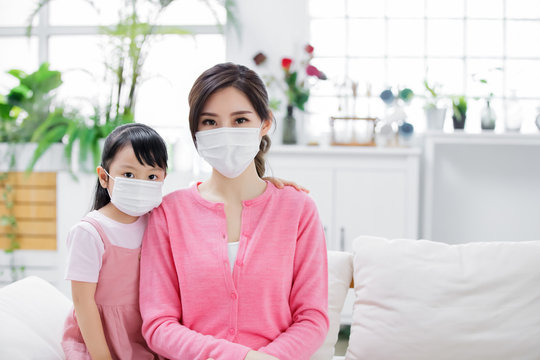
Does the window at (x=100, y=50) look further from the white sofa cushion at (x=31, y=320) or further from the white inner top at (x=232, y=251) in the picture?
the white inner top at (x=232, y=251)

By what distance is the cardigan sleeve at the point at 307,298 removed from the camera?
129 centimetres

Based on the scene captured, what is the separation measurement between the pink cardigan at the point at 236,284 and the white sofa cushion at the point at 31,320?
11.6 inches

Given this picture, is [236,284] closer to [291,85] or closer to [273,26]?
[291,85]

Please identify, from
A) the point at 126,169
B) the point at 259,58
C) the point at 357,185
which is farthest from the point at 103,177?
the point at 259,58

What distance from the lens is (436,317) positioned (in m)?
1.53

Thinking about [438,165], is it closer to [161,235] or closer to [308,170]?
[308,170]

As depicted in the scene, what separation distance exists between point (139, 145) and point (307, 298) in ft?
1.89

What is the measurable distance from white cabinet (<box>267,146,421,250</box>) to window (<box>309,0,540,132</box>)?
22.5 inches

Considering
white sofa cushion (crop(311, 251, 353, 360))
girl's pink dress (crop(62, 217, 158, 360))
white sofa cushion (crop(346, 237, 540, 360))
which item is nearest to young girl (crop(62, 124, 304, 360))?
girl's pink dress (crop(62, 217, 158, 360))

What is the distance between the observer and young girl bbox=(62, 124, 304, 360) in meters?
1.27

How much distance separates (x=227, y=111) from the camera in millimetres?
1344

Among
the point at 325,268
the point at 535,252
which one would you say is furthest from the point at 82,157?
the point at 535,252

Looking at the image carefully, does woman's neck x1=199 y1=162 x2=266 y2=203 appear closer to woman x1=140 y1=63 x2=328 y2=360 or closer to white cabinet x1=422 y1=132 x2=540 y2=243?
woman x1=140 y1=63 x2=328 y2=360

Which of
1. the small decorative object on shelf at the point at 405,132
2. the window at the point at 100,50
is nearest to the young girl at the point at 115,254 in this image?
the small decorative object on shelf at the point at 405,132
